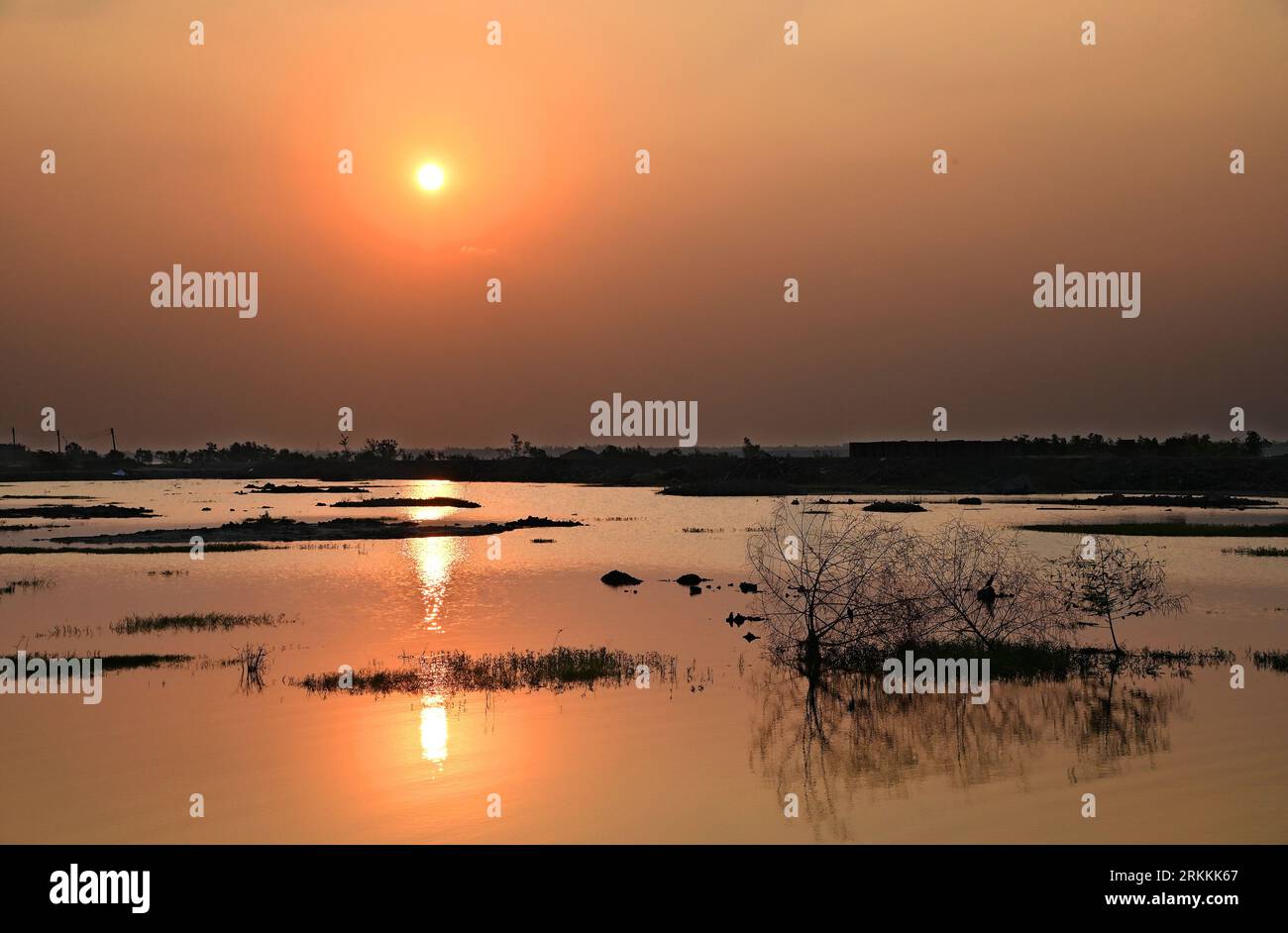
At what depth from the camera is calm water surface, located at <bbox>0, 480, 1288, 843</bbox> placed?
56.5 feet

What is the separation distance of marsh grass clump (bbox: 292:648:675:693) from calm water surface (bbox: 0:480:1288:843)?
92 centimetres

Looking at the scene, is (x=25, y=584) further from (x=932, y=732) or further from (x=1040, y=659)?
(x=1040, y=659)

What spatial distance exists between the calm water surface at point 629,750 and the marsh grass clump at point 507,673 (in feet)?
3.00

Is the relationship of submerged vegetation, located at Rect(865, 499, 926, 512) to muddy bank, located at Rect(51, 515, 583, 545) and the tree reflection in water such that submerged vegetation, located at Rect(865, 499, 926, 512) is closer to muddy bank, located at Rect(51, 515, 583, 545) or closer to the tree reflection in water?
muddy bank, located at Rect(51, 515, 583, 545)

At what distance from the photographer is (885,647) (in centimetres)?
2886

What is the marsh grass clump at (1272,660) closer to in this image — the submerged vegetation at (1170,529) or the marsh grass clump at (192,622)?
the marsh grass clump at (192,622)

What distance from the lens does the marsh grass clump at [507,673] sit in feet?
89.8

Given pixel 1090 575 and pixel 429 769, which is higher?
pixel 1090 575
